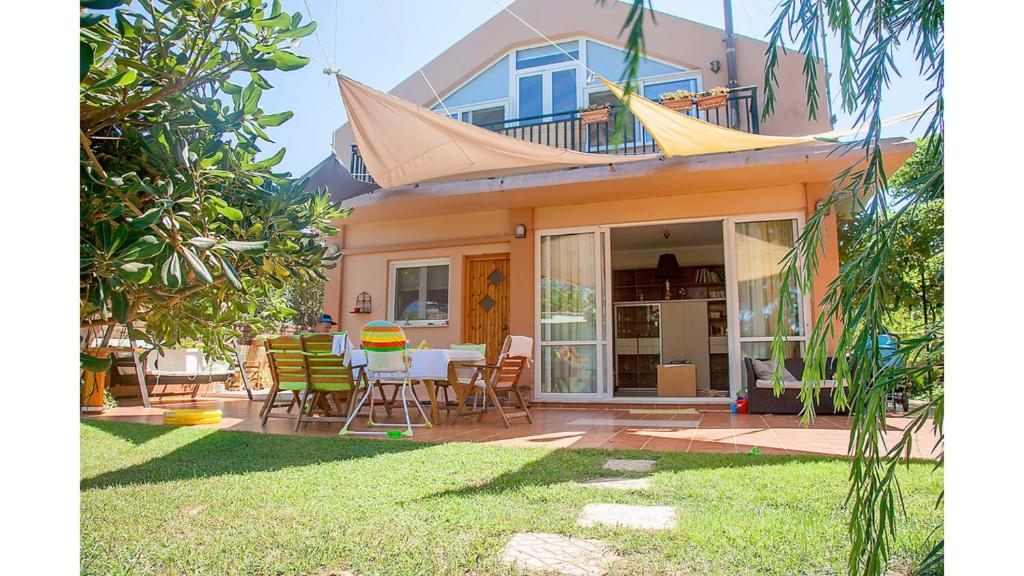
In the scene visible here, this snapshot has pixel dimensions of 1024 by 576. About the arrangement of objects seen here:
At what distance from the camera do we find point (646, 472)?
10.7ft

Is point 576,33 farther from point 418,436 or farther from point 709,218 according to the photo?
point 418,436

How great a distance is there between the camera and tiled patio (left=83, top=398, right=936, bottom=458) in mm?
4266

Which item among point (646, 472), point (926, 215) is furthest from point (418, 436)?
point (926, 215)

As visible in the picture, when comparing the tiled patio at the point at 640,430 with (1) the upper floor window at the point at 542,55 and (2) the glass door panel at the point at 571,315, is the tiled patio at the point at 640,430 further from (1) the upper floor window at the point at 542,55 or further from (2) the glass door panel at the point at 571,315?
(1) the upper floor window at the point at 542,55

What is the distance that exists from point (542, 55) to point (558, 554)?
9.49 meters

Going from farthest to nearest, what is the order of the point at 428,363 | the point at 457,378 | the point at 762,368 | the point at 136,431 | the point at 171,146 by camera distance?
the point at 762,368 < the point at 457,378 < the point at 428,363 < the point at 136,431 < the point at 171,146

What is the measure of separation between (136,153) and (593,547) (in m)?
1.70

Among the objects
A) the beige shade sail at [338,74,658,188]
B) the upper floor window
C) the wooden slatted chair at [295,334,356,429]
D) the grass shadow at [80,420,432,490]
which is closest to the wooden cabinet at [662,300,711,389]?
the upper floor window

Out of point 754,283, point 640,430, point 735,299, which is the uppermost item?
point 754,283

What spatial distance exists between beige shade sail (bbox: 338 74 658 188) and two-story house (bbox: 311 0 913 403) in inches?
40.8

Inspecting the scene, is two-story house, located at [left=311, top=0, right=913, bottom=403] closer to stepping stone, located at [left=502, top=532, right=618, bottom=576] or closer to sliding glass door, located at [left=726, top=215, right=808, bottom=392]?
sliding glass door, located at [left=726, top=215, right=808, bottom=392]

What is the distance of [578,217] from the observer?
27.0ft

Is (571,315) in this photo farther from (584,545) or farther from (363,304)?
(584,545)

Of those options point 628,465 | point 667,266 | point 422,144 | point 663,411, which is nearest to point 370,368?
point 422,144
